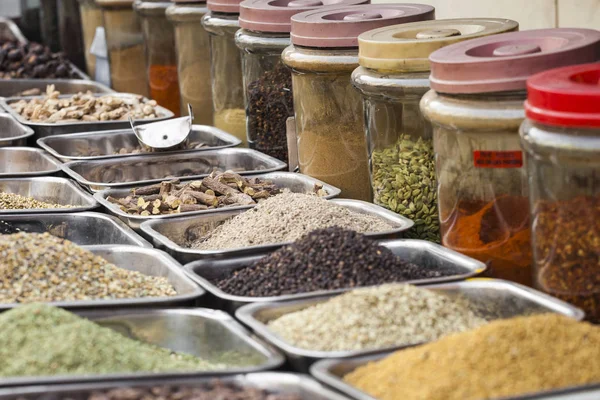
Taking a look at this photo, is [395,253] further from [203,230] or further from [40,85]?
[40,85]

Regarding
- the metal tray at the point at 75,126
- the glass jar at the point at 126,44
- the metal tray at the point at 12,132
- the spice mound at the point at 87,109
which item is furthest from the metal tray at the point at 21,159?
the glass jar at the point at 126,44

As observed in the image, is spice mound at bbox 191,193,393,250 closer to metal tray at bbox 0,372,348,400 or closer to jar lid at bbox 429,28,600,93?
jar lid at bbox 429,28,600,93

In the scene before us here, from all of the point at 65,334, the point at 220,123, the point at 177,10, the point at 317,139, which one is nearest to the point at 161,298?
the point at 65,334

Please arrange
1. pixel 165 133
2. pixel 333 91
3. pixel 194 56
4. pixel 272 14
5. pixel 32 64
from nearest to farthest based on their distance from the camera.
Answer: pixel 333 91, pixel 272 14, pixel 165 133, pixel 194 56, pixel 32 64

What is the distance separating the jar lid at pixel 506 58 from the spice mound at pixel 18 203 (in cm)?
119

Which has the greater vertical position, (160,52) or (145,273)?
(160,52)

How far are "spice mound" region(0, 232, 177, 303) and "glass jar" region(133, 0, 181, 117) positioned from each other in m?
1.85

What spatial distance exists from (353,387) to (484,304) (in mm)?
459

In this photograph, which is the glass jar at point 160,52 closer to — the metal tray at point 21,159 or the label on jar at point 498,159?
the metal tray at point 21,159

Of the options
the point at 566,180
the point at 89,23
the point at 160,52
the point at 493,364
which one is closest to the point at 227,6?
the point at 160,52

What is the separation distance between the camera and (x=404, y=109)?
2.11 m

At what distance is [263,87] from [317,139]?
38 cm

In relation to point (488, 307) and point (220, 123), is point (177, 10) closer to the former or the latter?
point (220, 123)

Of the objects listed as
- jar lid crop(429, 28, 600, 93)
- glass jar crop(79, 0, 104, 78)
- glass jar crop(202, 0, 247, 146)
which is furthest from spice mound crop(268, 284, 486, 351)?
glass jar crop(79, 0, 104, 78)
